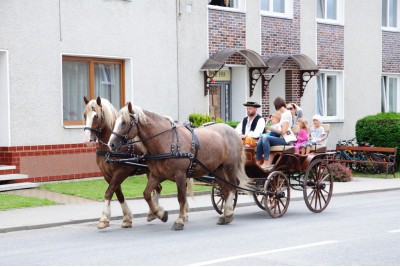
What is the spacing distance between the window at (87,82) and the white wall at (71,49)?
0.34 meters

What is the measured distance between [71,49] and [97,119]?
22.6 feet

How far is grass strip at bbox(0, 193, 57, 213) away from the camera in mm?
14383

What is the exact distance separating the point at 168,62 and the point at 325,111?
7.94 metres

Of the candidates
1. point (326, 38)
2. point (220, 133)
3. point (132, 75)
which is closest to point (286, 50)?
point (326, 38)

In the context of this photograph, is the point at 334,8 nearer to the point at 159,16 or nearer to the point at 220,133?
the point at 159,16

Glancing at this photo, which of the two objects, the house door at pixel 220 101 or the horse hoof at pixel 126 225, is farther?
the house door at pixel 220 101

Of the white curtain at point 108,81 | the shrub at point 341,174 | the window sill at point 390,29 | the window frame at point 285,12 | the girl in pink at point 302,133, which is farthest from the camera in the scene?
the window sill at point 390,29

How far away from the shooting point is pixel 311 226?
12.0 m

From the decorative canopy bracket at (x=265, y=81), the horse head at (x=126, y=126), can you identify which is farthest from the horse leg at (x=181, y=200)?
the decorative canopy bracket at (x=265, y=81)

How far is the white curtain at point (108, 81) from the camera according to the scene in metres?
19.3

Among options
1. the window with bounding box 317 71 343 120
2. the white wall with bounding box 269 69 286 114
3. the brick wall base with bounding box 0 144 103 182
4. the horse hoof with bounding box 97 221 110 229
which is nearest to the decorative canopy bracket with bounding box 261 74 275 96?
the white wall with bounding box 269 69 286 114

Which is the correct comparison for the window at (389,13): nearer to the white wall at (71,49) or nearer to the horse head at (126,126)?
the white wall at (71,49)

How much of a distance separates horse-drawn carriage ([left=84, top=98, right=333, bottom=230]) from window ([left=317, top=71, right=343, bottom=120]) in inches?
521

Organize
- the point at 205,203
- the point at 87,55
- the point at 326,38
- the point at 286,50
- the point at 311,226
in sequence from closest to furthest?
the point at 311,226
the point at 205,203
the point at 87,55
the point at 286,50
the point at 326,38
